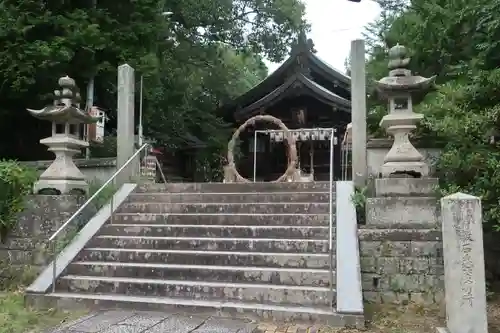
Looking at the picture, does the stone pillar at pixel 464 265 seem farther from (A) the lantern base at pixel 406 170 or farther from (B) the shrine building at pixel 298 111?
(B) the shrine building at pixel 298 111

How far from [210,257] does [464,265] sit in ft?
10.3

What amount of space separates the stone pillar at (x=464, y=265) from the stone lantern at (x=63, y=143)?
18.8ft

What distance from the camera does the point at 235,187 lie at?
25.6 feet

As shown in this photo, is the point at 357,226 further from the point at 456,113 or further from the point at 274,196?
the point at 456,113

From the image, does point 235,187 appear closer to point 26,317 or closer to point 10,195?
point 10,195

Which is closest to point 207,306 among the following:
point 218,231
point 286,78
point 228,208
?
point 218,231

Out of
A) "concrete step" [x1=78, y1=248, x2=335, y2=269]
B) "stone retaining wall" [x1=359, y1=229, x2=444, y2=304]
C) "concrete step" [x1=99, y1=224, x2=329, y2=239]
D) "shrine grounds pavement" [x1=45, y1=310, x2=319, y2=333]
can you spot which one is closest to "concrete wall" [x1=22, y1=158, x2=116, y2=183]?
"concrete step" [x1=99, y1=224, x2=329, y2=239]

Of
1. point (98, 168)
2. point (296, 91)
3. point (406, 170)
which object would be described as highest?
point (296, 91)

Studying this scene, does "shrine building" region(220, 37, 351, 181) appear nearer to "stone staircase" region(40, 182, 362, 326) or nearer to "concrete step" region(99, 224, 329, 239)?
"stone staircase" region(40, 182, 362, 326)

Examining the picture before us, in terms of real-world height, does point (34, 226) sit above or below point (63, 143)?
below

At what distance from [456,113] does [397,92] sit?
913mm

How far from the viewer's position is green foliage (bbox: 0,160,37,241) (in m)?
6.81

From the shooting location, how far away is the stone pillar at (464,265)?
4227mm

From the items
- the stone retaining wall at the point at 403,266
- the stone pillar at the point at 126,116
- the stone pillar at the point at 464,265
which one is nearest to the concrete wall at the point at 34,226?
the stone pillar at the point at 126,116
